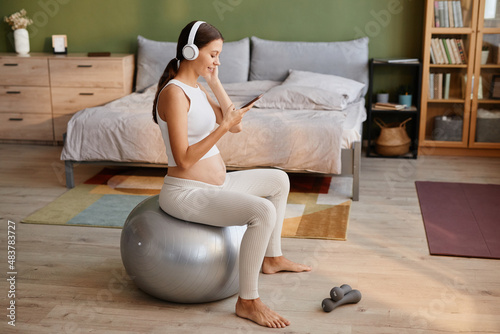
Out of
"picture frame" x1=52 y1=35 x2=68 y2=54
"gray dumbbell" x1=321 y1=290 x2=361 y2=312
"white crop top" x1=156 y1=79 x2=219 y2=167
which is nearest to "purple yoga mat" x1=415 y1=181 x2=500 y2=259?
"gray dumbbell" x1=321 y1=290 x2=361 y2=312

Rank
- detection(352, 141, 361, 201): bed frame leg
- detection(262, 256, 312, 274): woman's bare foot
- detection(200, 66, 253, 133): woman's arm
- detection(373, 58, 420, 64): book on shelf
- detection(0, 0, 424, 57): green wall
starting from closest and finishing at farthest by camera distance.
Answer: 1. detection(200, 66, 253, 133): woman's arm
2. detection(262, 256, 312, 274): woman's bare foot
3. detection(352, 141, 361, 201): bed frame leg
4. detection(373, 58, 420, 64): book on shelf
5. detection(0, 0, 424, 57): green wall

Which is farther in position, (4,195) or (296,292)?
(4,195)

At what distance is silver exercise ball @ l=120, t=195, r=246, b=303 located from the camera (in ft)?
7.17

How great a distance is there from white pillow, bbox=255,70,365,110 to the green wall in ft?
2.00

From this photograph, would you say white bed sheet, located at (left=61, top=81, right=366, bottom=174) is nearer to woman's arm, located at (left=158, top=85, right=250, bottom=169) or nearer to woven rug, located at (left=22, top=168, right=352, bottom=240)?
woven rug, located at (left=22, top=168, right=352, bottom=240)

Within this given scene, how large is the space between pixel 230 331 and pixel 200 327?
114 millimetres

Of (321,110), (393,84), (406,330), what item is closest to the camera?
(406,330)

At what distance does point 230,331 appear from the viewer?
2139 millimetres

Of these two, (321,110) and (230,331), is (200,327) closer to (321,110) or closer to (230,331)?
(230,331)

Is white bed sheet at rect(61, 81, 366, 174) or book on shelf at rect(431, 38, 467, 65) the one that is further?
book on shelf at rect(431, 38, 467, 65)

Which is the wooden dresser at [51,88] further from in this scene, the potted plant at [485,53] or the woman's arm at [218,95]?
the potted plant at [485,53]

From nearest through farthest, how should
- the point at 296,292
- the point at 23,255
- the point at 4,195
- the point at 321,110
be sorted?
the point at 296,292 < the point at 23,255 < the point at 4,195 < the point at 321,110

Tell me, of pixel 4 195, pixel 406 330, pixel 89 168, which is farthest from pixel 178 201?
pixel 89 168

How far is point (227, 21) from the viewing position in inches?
201
